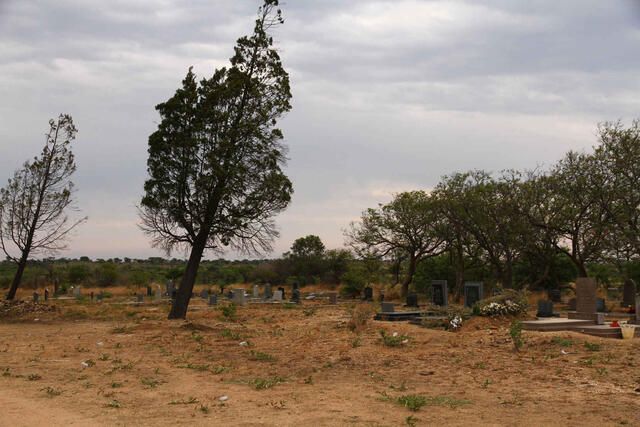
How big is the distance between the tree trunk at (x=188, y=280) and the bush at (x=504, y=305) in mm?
10583

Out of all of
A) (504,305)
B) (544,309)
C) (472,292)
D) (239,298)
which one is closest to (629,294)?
(472,292)

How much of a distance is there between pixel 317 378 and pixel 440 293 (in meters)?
18.5

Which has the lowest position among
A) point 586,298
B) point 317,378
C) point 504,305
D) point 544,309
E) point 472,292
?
point 317,378

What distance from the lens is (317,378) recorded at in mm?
10750

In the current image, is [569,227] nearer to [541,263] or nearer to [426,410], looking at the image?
[541,263]

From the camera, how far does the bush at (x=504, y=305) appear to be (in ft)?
61.7

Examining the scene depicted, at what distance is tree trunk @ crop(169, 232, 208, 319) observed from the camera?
2350 cm

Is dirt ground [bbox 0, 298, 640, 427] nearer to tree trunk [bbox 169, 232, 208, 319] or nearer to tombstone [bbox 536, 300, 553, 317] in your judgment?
tombstone [bbox 536, 300, 553, 317]

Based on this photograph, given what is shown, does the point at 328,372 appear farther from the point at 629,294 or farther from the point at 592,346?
the point at 629,294

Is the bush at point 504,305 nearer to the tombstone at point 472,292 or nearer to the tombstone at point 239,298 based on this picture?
the tombstone at point 472,292

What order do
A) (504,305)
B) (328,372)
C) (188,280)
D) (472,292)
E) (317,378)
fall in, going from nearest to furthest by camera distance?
(317,378) → (328,372) → (504,305) → (188,280) → (472,292)

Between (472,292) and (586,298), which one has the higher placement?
(472,292)

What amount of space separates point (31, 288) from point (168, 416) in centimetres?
5089

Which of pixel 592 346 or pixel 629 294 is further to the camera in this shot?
pixel 629 294
